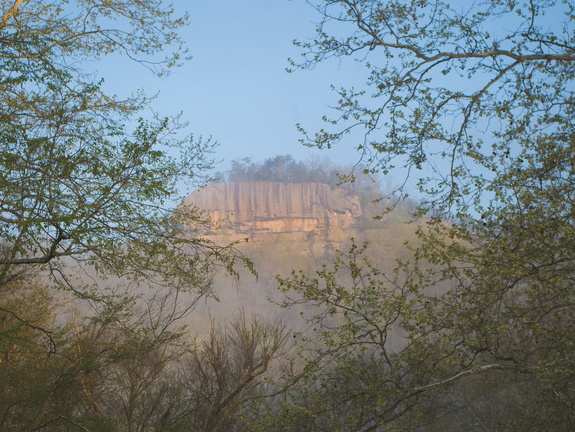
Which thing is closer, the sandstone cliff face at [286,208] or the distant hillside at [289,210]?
the distant hillside at [289,210]

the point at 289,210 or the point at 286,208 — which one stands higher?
the point at 286,208

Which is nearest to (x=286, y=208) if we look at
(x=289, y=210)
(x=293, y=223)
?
(x=289, y=210)

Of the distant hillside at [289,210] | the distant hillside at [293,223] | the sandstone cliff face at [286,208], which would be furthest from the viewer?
the sandstone cliff face at [286,208]

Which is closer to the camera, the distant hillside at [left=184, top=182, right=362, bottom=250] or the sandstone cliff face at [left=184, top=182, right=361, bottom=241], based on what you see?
the distant hillside at [left=184, top=182, right=362, bottom=250]

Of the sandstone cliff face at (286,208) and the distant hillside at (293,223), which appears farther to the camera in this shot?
the sandstone cliff face at (286,208)

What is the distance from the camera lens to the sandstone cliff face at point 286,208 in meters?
71.1

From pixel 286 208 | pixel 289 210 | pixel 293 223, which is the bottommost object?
pixel 293 223

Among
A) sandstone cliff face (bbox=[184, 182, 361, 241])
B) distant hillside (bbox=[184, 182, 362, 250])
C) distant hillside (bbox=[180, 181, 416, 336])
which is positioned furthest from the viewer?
sandstone cliff face (bbox=[184, 182, 361, 241])

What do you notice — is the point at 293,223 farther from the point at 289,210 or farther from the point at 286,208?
the point at 286,208

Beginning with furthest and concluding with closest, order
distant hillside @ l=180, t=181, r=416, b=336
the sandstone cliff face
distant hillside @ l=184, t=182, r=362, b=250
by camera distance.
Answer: the sandstone cliff face < distant hillside @ l=184, t=182, r=362, b=250 < distant hillside @ l=180, t=181, r=416, b=336

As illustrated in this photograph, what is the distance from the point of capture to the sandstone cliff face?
233 ft

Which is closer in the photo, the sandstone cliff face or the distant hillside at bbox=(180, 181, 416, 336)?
the distant hillside at bbox=(180, 181, 416, 336)

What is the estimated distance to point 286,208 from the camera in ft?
237

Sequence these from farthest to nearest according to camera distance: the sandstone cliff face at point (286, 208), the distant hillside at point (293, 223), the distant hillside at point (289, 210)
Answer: the sandstone cliff face at point (286, 208) → the distant hillside at point (289, 210) → the distant hillside at point (293, 223)
